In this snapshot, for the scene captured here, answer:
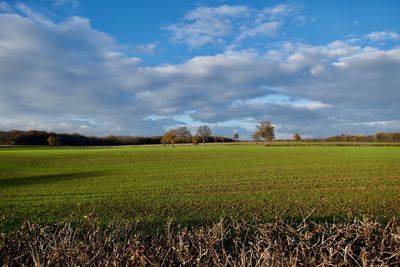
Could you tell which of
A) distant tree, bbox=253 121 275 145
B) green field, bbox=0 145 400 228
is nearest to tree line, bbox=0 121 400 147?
distant tree, bbox=253 121 275 145

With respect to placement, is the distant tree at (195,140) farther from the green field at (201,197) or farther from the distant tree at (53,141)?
the green field at (201,197)

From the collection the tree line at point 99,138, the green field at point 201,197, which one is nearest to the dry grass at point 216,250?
the green field at point 201,197

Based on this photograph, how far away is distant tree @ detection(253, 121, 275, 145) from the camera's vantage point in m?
169

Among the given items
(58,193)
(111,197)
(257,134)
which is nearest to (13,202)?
(58,193)

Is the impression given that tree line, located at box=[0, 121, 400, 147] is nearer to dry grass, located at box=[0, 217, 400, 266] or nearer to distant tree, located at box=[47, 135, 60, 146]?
distant tree, located at box=[47, 135, 60, 146]

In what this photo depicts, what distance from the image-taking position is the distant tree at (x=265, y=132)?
169m

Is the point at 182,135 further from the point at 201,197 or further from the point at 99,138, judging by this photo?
the point at 201,197

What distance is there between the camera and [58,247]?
5160 millimetres

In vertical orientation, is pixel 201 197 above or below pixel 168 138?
below

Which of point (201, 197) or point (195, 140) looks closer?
point (201, 197)

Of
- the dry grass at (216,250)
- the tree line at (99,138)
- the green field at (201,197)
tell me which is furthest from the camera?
the tree line at (99,138)

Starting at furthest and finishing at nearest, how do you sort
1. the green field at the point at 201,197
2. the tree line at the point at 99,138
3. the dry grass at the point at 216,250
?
the tree line at the point at 99,138 < the green field at the point at 201,197 < the dry grass at the point at 216,250

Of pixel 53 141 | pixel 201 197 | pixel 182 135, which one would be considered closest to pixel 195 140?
pixel 182 135

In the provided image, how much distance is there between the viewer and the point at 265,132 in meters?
169
